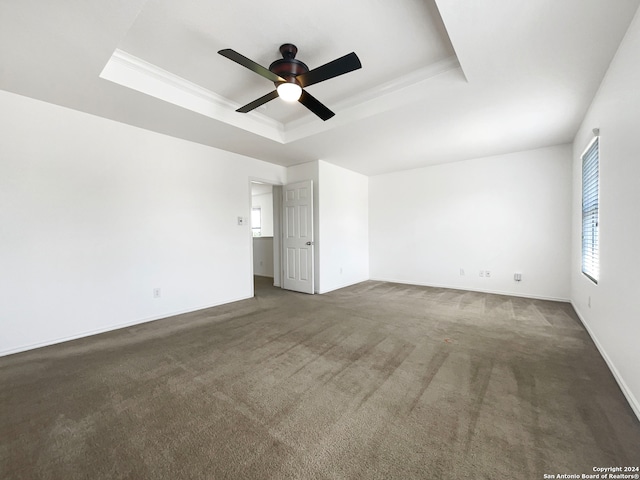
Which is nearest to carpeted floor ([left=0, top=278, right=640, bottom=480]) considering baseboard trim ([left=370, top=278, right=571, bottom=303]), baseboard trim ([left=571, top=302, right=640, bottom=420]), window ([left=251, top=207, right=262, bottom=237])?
baseboard trim ([left=571, top=302, right=640, bottom=420])

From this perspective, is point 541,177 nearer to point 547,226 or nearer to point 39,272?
point 547,226

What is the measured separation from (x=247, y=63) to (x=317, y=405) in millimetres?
2466

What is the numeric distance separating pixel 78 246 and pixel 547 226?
21.6 feet

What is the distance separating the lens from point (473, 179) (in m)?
4.93

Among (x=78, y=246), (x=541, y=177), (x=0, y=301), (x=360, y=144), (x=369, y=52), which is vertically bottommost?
(x=0, y=301)

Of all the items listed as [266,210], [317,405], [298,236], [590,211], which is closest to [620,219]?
[590,211]

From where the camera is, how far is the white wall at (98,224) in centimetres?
257

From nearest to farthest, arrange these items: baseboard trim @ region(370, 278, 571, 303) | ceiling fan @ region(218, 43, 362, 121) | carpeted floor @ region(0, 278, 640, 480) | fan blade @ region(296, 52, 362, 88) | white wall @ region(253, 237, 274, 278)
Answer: carpeted floor @ region(0, 278, 640, 480)
fan blade @ region(296, 52, 362, 88)
ceiling fan @ region(218, 43, 362, 121)
baseboard trim @ region(370, 278, 571, 303)
white wall @ region(253, 237, 274, 278)

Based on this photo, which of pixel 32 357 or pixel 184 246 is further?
pixel 184 246

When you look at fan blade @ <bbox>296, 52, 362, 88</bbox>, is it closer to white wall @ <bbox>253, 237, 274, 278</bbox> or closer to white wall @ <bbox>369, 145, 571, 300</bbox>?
white wall @ <bbox>369, 145, 571, 300</bbox>

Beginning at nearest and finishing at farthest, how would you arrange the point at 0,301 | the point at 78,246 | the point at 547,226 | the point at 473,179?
the point at 0,301 → the point at 78,246 → the point at 547,226 → the point at 473,179

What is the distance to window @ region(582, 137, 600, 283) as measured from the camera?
2.72 metres

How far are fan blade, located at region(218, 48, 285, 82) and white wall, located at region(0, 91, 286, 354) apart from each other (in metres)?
2.23

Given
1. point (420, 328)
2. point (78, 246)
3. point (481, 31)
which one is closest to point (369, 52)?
point (481, 31)
